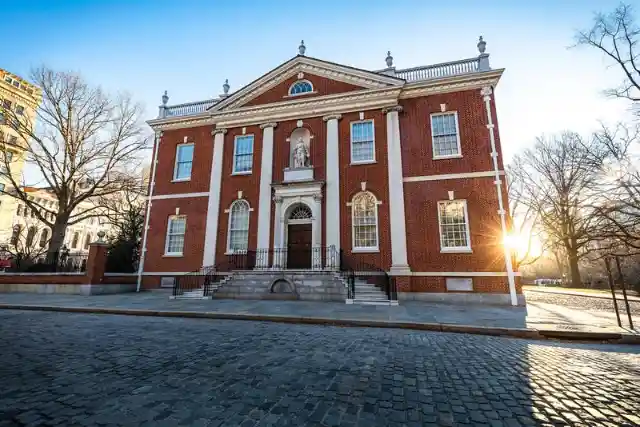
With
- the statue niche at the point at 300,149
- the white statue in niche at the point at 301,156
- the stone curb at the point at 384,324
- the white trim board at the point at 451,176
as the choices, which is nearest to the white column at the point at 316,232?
the white statue in niche at the point at 301,156

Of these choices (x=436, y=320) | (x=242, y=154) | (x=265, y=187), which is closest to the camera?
(x=436, y=320)

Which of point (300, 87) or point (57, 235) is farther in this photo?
point (57, 235)

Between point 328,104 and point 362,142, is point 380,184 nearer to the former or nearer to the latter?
point 362,142

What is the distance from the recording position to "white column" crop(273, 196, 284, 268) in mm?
15075

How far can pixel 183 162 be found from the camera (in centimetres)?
1864

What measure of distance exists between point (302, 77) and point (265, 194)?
7301 millimetres

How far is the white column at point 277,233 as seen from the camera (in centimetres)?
1507

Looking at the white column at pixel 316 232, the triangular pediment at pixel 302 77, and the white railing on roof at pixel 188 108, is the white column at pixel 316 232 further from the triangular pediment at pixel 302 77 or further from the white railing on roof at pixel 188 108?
the white railing on roof at pixel 188 108

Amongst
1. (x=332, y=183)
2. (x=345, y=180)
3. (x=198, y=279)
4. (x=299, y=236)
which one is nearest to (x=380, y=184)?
(x=345, y=180)

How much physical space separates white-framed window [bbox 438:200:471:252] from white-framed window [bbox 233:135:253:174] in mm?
10682

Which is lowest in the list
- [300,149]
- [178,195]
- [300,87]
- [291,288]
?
[291,288]

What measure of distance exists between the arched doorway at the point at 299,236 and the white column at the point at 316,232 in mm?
460

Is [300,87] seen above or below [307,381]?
above

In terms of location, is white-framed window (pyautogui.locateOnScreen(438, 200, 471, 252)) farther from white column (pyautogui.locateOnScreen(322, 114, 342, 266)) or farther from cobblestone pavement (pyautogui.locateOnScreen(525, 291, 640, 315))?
white column (pyautogui.locateOnScreen(322, 114, 342, 266))
